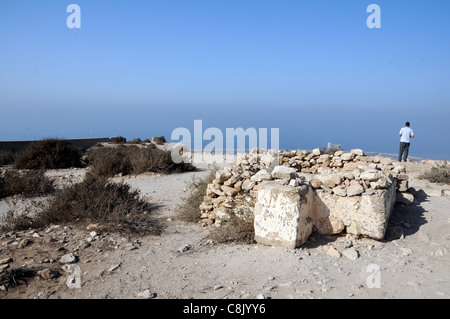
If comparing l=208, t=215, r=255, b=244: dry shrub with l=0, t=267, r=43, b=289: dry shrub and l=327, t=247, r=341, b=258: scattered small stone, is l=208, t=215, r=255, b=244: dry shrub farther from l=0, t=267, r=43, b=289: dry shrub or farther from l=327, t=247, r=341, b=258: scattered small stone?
l=0, t=267, r=43, b=289: dry shrub

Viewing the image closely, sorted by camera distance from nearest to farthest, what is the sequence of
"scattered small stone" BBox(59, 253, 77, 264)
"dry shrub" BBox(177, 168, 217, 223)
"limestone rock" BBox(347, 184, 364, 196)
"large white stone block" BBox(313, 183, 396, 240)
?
1. "scattered small stone" BBox(59, 253, 77, 264)
2. "large white stone block" BBox(313, 183, 396, 240)
3. "limestone rock" BBox(347, 184, 364, 196)
4. "dry shrub" BBox(177, 168, 217, 223)

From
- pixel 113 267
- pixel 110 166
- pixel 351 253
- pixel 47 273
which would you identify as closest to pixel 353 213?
pixel 351 253

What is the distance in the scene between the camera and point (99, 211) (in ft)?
17.7

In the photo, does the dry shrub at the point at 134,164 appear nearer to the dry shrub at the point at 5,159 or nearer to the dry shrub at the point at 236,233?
the dry shrub at the point at 5,159

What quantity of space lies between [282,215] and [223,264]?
97 centimetres

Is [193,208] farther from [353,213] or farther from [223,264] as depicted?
[353,213]

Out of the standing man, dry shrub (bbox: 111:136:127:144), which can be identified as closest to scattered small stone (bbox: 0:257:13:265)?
the standing man

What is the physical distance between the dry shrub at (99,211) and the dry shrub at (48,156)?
7.79 meters

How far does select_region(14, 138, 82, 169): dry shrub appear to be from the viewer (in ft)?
41.0

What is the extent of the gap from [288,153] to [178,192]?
2.93 metres

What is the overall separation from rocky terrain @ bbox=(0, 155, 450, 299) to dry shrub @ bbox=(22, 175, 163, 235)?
22 cm
